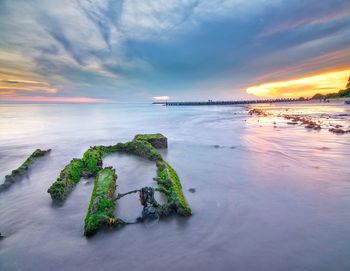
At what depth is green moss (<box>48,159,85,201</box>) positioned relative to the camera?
772cm

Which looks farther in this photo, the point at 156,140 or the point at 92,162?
the point at 156,140

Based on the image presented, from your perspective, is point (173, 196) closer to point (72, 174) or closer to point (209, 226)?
point (209, 226)

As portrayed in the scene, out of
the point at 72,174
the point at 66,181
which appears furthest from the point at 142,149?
the point at 66,181

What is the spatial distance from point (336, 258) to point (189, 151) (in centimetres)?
1108

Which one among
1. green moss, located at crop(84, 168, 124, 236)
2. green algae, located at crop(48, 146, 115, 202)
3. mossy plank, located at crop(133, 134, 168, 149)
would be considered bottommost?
mossy plank, located at crop(133, 134, 168, 149)

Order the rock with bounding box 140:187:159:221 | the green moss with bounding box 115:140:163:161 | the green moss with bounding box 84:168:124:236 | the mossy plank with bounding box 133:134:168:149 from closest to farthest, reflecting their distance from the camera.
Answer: the green moss with bounding box 84:168:124:236 → the rock with bounding box 140:187:159:221 → the green moss with bounding box 115:140:163:161 → the mossy plank with bounding box 133:134:168:149

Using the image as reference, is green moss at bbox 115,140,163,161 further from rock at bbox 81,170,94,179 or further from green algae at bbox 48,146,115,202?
rock at bbox 81,170,94,179

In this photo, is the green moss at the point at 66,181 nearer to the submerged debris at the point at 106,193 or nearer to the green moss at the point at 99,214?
the submerged debris at the point at 106,193

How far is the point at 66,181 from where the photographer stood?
27.6 ft

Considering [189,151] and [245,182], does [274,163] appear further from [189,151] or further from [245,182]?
[189,151]

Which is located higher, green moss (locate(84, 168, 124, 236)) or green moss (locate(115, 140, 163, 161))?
green moss (locate(84, 168, 124, 236))

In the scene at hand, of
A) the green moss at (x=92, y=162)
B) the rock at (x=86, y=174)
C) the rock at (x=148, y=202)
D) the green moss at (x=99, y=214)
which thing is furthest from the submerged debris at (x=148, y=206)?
the green moss at (x=92, y=162)

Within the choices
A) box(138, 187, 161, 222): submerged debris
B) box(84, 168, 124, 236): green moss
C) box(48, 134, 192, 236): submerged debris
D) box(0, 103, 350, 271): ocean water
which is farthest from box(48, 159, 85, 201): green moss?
box(138, 187, 161, 222): submerged debris

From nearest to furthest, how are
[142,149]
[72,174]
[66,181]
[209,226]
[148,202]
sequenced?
1. [209,226]
2. [148,202]
3. [66,181]
4. [72,174]
5. [142,149]
